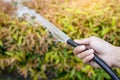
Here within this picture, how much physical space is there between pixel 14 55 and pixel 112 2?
3.62 ft

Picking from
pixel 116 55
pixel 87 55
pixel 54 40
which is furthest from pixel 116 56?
pixel 54 40

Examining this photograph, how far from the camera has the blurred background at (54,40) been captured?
11.0 ft

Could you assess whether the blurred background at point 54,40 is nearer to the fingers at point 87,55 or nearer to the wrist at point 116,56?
the wrist at point 116,56

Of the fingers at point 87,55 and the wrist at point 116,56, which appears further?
the wrist at point 116,56

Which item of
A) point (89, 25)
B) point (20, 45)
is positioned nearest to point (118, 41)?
point (89, 25)

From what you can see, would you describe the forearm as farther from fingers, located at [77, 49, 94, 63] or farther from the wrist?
fingers, located at [77, 49, 94, 63]

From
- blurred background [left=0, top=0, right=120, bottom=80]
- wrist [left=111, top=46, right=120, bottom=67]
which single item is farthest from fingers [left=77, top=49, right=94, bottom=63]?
blurred background [left=0, top=0, right=120, bottom=80]

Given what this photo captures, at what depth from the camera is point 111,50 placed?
2104 mm

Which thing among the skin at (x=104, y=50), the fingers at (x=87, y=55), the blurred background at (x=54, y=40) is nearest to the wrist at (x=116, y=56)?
the skin at (x=104, y=50)

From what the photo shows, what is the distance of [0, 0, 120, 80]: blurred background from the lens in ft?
11.0

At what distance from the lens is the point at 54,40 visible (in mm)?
3322

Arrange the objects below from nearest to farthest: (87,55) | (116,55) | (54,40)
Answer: (87,55), (116,55), (54,40)

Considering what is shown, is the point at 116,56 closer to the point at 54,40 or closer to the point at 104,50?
the point at 104,50

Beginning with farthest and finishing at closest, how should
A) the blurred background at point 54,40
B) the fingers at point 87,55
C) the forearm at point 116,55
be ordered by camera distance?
the blurred background at point 54,40 → the forearm at point 116,55 → the fingers at point 87,55
